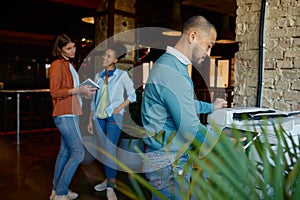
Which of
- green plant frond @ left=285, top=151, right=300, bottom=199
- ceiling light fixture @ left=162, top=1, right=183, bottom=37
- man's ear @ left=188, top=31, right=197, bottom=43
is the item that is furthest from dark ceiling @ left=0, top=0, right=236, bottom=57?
green plant frond @ left=285, top=151, right=300, bottom=199

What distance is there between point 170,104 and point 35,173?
2.97m

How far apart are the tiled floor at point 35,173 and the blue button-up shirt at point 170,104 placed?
2.54 feet

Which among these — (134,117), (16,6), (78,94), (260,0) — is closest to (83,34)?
(16,6)

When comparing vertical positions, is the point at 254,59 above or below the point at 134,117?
above

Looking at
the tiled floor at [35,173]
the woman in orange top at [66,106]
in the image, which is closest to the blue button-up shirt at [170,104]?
the tiled floor at [35,173]

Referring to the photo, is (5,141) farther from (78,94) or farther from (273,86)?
(273,86)

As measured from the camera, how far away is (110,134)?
3.32 metres

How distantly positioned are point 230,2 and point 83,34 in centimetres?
438

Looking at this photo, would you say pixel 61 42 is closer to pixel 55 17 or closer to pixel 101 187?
pixel 101 187

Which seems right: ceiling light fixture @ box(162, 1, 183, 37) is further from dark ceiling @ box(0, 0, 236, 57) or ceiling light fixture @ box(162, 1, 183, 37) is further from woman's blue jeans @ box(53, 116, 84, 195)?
woman's blue jeans @ box(53, 116, 84, 195)

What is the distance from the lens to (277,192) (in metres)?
0.58

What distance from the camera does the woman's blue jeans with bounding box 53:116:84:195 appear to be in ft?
9.17

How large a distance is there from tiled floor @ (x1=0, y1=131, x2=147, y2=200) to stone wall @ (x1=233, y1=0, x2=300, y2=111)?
1.14m

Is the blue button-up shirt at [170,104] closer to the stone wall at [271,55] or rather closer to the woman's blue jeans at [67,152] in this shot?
the stone wall at [271,55]
